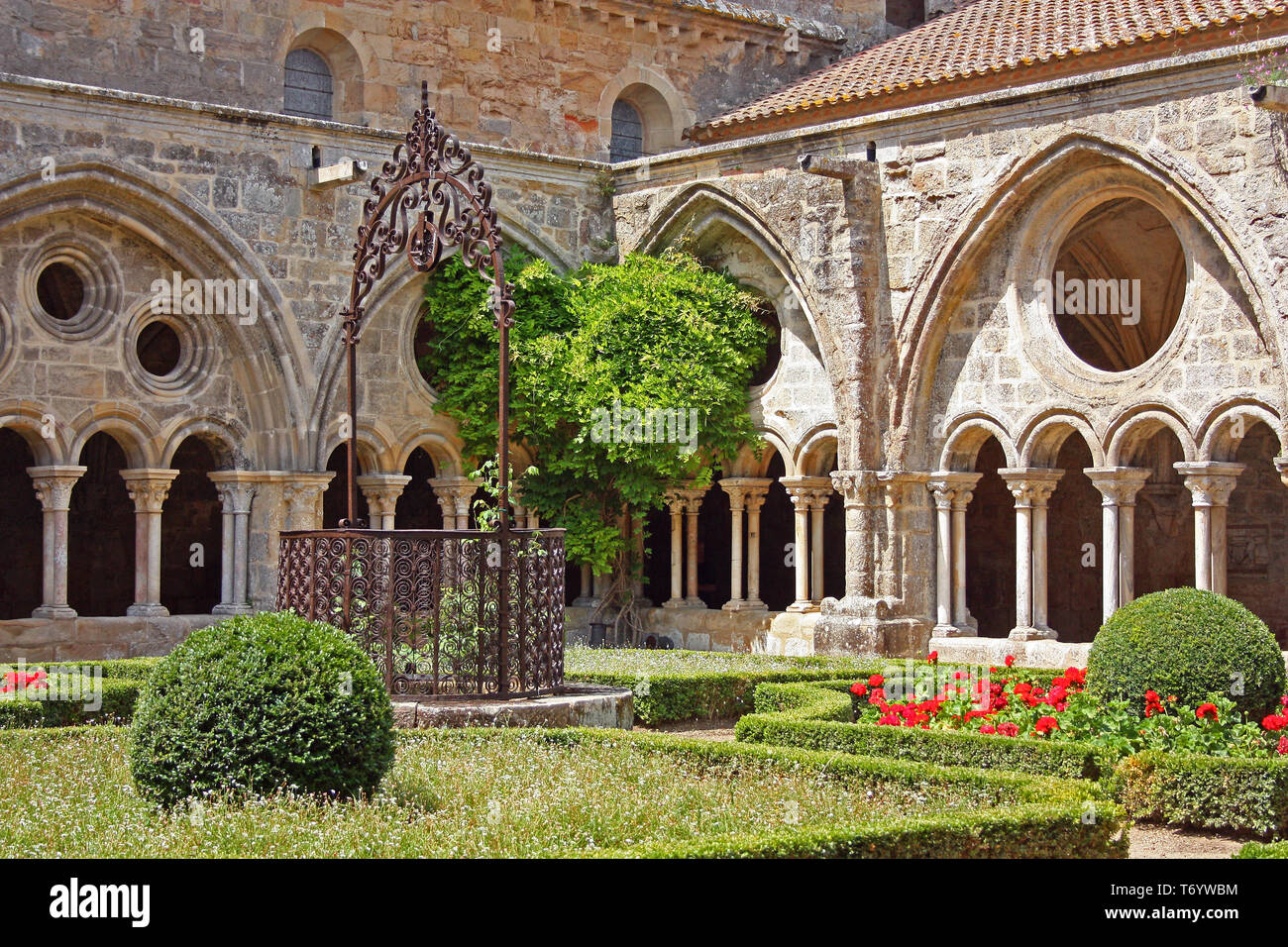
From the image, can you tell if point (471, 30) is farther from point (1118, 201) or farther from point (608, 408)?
point (1118, 201)

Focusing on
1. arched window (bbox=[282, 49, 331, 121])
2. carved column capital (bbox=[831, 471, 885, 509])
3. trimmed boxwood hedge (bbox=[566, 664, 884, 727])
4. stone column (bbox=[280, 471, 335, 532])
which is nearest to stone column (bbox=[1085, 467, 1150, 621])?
carved column capital (bbox=[831, 471, 885, 509])

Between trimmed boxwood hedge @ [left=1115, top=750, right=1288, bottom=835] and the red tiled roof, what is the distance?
7693mm

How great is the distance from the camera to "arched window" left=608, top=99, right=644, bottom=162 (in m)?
19.1

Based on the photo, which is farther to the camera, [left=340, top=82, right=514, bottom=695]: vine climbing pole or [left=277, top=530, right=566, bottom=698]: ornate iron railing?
[left=340, top=82, right=514, bottom=695]: vine climbing pole

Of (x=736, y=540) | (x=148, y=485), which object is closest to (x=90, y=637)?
(x=148, y=485)

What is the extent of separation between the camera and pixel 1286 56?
39.5 feet

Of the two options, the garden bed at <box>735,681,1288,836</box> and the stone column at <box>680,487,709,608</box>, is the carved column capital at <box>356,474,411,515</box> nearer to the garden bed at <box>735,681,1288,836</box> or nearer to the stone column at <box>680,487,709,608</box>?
the stone column at <box>680,487,709,608</box>

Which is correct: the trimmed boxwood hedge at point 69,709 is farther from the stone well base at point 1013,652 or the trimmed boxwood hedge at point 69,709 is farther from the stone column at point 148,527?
the stone well base at point 1013,652

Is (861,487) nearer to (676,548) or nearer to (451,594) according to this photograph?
(676,548)

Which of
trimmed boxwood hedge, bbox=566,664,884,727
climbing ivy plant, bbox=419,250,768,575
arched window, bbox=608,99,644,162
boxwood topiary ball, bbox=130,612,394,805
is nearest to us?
boxwood topiary ball, bbox=130,612,394,805

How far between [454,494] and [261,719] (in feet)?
30.7

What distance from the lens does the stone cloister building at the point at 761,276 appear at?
1324 centimetres

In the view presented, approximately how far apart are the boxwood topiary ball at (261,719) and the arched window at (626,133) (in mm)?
12787

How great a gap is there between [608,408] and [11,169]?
17.1 feet
